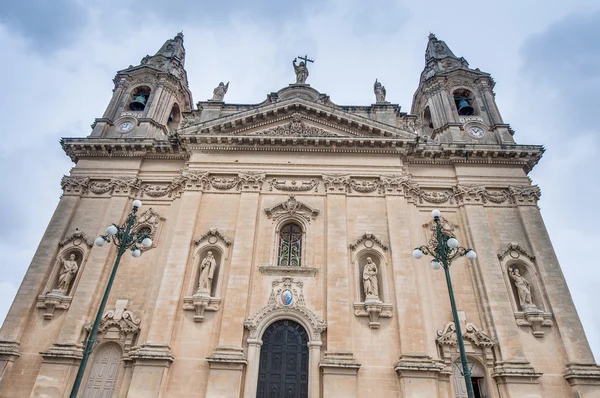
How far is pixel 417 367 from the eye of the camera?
13.7 metres

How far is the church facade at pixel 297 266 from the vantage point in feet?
46.9

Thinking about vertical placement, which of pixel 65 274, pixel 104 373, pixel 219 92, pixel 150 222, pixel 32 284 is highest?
pixel 219 92

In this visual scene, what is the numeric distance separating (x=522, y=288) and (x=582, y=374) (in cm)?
→ 349

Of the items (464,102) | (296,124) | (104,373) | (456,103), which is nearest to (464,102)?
(464,102)

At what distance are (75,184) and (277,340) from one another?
41.7 ft

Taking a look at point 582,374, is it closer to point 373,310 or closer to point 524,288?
point 524,288

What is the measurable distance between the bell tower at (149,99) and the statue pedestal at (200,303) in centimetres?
1012

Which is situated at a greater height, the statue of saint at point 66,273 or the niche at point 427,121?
the niche at point 427,121

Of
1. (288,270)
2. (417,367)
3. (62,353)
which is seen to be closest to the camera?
(417,367)

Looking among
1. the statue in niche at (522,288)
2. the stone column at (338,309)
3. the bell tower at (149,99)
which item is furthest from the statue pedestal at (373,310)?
the bell tower at (149,99)

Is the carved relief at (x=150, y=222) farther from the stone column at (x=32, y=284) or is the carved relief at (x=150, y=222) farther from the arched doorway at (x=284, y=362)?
the arched doorway at (x=284, y=362)

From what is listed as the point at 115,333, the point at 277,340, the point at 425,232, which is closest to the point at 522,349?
the point at 425,232

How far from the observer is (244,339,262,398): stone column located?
13.8m

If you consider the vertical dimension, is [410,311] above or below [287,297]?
below
